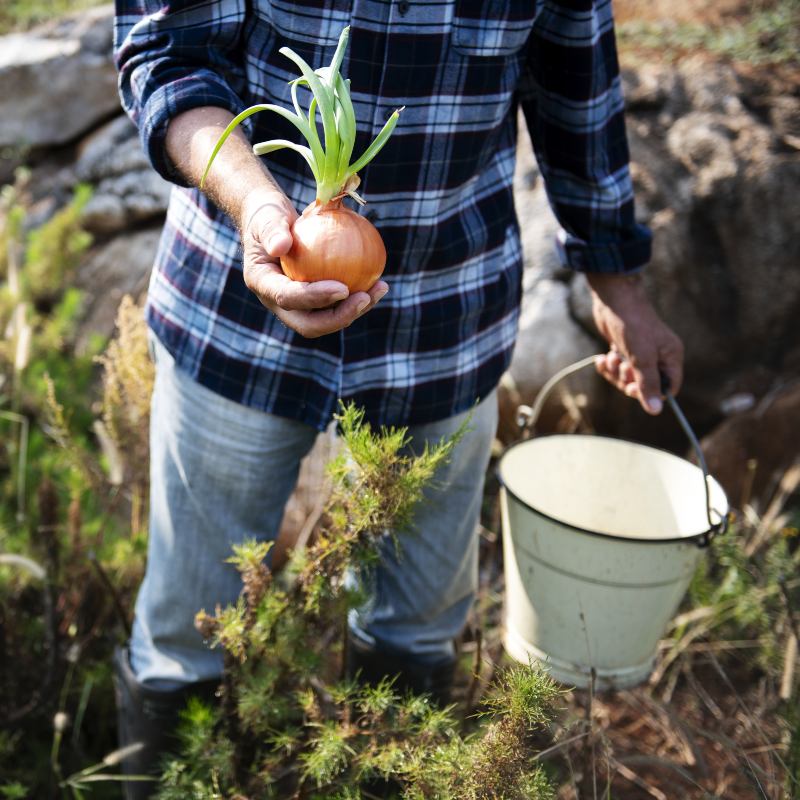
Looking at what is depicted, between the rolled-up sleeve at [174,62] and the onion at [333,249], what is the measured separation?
1.07ft

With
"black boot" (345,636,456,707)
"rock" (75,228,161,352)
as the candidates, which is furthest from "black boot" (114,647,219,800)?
"rock" (75,228,161,352)

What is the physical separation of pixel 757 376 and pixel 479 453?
5.77 feet

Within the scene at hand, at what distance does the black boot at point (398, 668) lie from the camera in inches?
72.8

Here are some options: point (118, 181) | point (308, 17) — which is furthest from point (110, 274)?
point (308, 17)

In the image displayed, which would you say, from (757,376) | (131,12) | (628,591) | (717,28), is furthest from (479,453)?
(717,28)

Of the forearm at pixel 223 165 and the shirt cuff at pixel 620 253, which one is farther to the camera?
the shirt cuff at pixel 620 253

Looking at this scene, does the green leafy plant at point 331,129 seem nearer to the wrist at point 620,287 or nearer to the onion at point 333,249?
the onion at point 333,249

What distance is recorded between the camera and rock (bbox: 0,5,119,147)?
3873 mm

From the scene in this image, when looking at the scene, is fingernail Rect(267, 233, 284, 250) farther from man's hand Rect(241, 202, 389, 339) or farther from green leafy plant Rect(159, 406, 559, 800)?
green leafy plant Rect(159, 406, 559, 800)

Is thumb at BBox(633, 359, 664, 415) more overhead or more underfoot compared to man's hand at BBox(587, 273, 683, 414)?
more underfoot

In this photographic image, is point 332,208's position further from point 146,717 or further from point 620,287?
point 146,717

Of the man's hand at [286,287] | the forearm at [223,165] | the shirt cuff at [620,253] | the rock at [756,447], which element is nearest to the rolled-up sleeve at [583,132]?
the shirt cuff at [620,253]

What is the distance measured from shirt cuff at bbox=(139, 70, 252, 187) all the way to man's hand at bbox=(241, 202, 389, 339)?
265mm

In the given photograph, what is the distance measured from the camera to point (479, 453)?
1.82m
